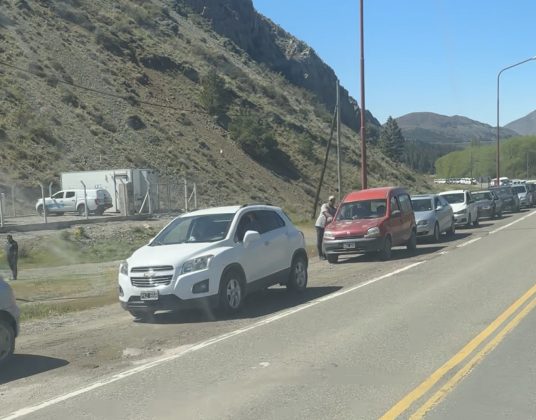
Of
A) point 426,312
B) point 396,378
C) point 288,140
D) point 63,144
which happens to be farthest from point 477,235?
point 288,140

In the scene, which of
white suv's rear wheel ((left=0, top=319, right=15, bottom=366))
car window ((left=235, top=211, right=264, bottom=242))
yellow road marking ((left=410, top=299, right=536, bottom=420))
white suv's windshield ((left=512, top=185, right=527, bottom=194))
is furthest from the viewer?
white suv's windshield ((left=512, top=185, right=527, bottom=194))

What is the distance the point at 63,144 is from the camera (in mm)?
45281

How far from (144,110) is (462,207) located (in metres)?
32.7

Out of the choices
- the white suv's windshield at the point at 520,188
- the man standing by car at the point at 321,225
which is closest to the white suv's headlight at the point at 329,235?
the man standing by car at the point at 321,225

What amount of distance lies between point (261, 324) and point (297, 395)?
3.71 meters

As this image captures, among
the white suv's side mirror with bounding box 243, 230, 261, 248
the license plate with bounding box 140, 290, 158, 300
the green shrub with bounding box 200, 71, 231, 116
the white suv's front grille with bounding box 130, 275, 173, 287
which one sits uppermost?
the green shrub with bounding box 200, 71, 231, 116

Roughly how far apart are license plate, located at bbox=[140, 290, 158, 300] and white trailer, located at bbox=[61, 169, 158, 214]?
88.8 feet

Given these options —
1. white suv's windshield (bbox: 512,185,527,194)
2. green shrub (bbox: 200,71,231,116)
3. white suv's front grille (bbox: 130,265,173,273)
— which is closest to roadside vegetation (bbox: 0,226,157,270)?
white suv's front grille (bbox: 130,265,173,273)

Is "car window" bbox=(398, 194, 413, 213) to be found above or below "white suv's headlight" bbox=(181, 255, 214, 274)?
above

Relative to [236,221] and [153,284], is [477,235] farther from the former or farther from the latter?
[153,284]

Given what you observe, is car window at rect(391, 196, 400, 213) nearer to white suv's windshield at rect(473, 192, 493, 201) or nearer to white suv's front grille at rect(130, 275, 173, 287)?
white suv's front grille at rect(130, 275, 173, 287)

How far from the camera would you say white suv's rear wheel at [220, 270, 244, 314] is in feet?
34.7

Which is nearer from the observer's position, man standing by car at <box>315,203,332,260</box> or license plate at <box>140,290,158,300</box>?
license plate at <box>140,290,158,300</box>

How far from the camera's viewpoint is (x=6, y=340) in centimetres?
830
